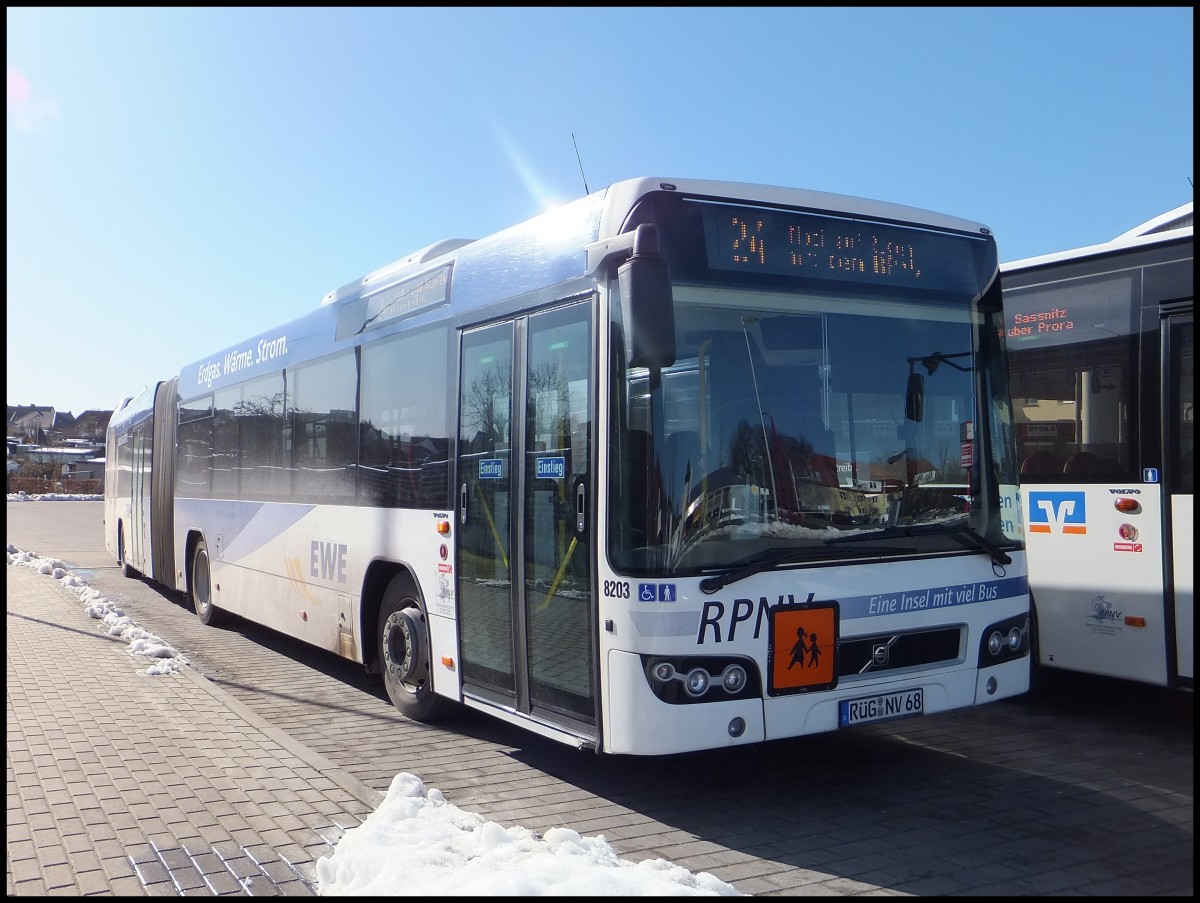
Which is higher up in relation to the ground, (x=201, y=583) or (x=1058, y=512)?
(x=1058, y=512)

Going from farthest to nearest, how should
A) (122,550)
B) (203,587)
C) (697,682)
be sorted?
(122,550) < (203,587) < (697,682)

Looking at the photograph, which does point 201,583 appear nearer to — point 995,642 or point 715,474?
point 715,474

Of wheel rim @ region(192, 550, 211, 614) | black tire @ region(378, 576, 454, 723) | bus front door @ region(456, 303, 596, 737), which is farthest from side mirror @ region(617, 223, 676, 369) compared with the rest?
wheel rim @ region(192, 550, 211, 614)

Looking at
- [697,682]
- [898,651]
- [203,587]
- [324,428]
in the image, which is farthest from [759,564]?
[203,587]

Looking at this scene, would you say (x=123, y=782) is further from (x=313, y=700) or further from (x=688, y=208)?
(x=688, y=208)

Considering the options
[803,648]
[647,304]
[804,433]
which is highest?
[647,304]

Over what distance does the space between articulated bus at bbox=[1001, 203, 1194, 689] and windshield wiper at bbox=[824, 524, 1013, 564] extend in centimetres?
142

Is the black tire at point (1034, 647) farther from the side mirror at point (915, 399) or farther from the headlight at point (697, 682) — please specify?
the headlight at point (697, 682)

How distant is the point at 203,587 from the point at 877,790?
9747mm

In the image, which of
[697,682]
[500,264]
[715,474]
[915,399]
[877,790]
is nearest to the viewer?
[697,682]

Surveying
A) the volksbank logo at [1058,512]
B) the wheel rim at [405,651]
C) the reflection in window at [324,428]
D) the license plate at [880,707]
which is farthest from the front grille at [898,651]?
the reflection in window at [324,428]

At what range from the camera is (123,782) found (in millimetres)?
5992

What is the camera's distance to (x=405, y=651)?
7609 millimetres

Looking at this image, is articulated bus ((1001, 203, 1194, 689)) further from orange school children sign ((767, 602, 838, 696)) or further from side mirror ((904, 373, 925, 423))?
orange school children sign ((767, 602, 838, 696))
